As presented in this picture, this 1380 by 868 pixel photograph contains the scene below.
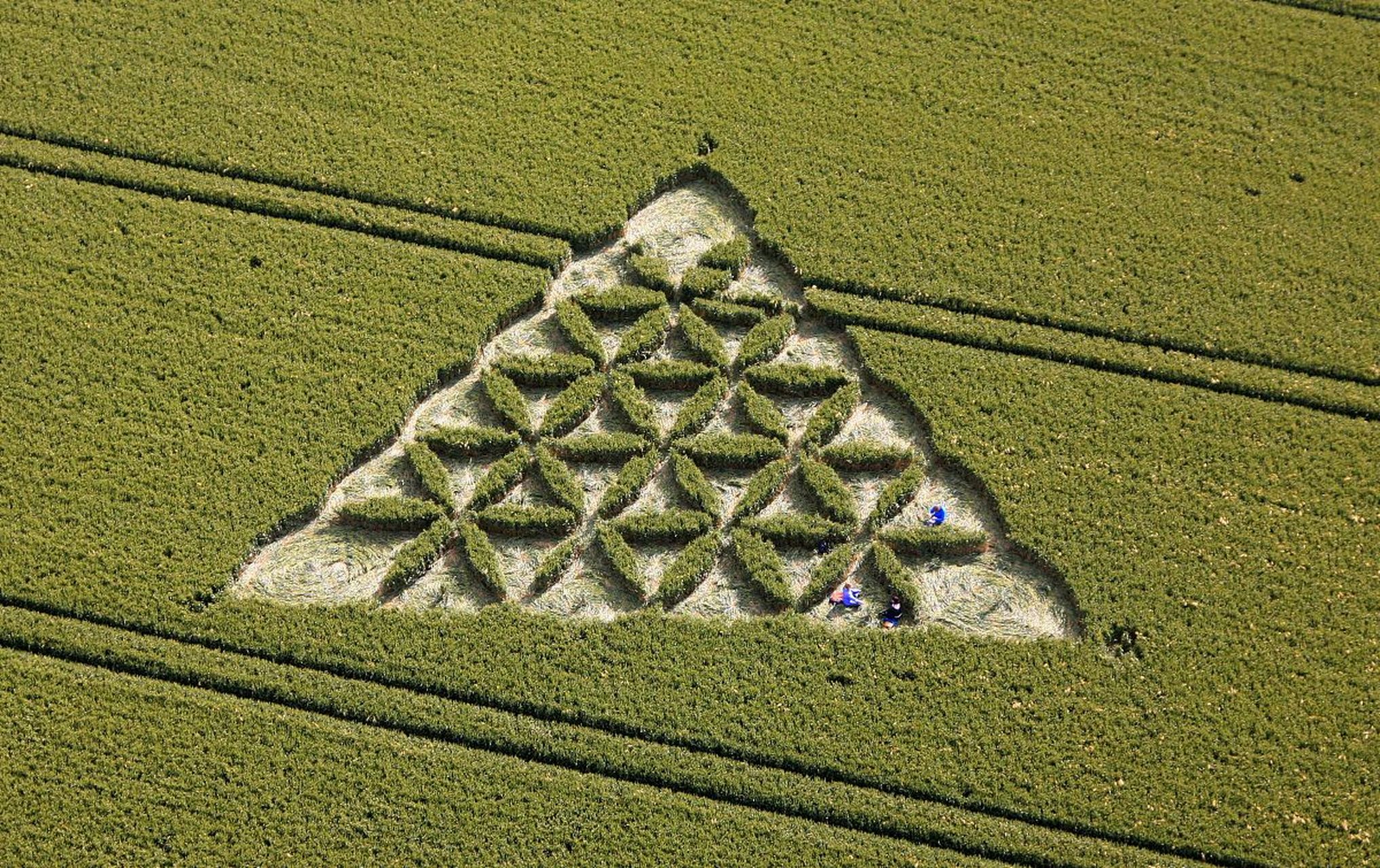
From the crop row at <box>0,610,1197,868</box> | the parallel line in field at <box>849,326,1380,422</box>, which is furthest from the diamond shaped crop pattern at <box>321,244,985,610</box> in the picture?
the crop row at <box>0,610,1197,868</box>

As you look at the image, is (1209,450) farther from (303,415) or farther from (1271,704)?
(303,415)

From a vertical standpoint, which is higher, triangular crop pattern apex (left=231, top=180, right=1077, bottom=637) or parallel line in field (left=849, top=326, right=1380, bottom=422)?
parallel line in field (left=849, top=326, right=1380, bottom=422)

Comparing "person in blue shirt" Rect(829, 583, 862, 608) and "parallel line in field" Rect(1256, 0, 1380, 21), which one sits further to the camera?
"parallel line in field" Rect(1256, 0, 1380, 21)

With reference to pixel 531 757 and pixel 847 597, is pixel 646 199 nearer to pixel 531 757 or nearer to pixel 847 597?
pixel 847 597

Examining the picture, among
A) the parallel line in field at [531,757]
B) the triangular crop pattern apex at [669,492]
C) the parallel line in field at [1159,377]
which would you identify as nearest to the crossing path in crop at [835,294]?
the parallel line in field at [1159,377]

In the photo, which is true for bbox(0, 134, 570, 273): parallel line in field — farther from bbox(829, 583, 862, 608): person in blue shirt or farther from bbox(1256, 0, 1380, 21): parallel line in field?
bbox(1256, 0, 1380, 21): parallel line in field

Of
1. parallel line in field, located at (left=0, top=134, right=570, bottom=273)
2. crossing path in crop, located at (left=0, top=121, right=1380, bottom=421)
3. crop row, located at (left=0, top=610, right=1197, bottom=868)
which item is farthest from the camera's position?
parallel line in field, located at (left=0, top=134, right=570, bottom=273)

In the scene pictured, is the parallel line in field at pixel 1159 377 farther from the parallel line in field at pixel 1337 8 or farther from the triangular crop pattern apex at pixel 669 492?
the parallel line in field at pixel 1337 8
